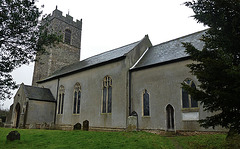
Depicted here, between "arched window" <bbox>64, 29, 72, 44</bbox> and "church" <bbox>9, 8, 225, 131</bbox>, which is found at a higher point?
"arched window" <bbox>64, 29, 72, 44</bbox>

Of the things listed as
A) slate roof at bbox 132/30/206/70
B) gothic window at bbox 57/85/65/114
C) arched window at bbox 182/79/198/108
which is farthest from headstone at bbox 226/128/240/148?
gothic window at bbox 57/85/65/114

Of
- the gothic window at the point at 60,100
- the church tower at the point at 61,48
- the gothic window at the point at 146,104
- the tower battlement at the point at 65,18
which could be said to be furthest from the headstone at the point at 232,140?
the tower battlement at the point at 65,18

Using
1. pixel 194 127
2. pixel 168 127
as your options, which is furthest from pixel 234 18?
pixel 168 127

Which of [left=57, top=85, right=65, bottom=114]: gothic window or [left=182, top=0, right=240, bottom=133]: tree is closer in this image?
[left=182, top=0, right=240, bottom=133]: tree

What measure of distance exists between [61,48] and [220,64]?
30408 mm

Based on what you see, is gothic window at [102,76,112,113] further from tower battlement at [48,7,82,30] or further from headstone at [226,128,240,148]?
tower battlement at [48,7,82,30]

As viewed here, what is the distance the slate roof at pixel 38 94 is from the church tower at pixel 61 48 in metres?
5.91

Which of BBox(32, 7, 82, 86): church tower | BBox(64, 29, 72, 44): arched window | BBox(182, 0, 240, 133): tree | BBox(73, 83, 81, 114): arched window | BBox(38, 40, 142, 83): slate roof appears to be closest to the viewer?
BBox(182, 0, 240, 133): tree

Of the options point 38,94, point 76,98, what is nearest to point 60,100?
point 38,94

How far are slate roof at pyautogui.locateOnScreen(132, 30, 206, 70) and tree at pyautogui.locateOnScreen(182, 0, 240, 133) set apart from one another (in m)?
6.57

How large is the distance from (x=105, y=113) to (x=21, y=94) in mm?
12449

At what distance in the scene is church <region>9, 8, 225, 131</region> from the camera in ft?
47.9

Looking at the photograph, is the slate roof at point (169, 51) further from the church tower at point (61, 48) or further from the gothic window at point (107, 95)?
the church tower at point (61, 48)

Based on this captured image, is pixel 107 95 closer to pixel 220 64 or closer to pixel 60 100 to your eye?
pixel 60 100
